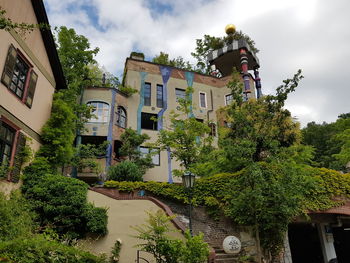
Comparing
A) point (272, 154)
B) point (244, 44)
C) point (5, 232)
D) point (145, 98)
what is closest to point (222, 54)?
point (244, 44)

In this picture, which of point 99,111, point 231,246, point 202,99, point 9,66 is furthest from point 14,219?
point 202,99

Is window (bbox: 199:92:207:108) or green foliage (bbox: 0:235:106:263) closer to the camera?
green foliage (bbox: 0:235:106:263)

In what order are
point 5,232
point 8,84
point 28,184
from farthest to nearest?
1. point 28,184
2. point 8,84
3. point 5,232

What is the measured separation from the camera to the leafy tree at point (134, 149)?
20.1m

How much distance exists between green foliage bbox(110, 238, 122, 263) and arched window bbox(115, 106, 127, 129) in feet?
41.0

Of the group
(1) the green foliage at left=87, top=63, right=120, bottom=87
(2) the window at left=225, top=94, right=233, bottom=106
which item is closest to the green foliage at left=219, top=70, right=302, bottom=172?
(2) the window at left=225, top=94, right=233, bottom=106

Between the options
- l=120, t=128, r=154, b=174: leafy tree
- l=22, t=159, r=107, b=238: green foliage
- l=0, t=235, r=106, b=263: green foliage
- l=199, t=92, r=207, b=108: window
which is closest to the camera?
l=0, t=235, r=106, b=263: green foliage

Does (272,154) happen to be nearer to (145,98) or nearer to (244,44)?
(145,98)

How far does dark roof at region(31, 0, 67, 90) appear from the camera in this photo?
39.9 ft

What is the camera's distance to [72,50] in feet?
69.4

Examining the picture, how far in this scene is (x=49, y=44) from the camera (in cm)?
1316

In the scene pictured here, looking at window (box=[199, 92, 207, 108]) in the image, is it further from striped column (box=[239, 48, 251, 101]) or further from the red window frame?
the red window frame

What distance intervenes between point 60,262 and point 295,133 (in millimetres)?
13375

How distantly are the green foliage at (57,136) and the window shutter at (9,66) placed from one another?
2919mm
